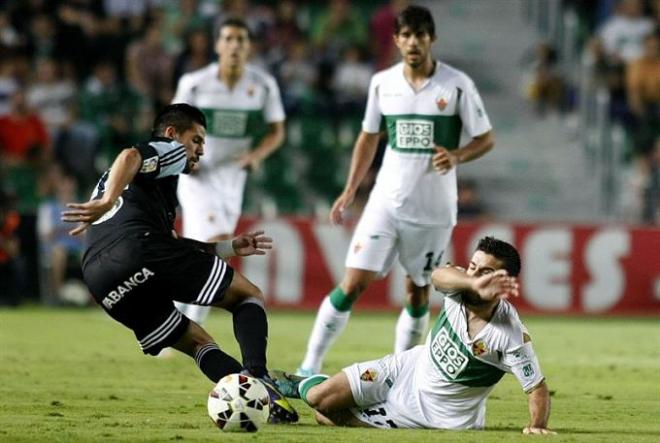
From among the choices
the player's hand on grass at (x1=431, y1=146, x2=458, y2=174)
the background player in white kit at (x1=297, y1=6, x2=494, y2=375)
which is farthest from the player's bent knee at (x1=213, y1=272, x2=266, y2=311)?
the background player in white kit at (x1=297, y1=6, x2=494, y2=375)

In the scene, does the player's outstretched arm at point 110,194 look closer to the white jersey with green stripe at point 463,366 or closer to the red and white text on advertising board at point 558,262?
the white jersey with green stripe at point 463,366

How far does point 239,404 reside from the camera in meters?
7.01

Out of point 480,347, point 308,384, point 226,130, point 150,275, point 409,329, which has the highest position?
point 226,130

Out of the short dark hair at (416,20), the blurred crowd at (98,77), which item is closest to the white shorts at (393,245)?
the short dark hair at (416,20)

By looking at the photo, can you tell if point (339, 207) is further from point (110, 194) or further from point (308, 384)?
point (110, 194)

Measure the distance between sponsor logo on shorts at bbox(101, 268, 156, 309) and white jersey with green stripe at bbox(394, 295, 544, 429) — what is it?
1.48 m

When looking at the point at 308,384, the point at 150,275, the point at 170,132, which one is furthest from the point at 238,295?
the point at 170,132

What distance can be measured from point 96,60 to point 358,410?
41.3ft

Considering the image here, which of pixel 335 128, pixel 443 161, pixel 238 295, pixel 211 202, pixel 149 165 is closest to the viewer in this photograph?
pixel 149 165

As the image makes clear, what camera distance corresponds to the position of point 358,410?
752cm

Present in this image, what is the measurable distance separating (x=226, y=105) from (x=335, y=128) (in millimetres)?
7248

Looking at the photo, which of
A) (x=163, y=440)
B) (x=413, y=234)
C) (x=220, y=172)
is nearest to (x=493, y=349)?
(x=163, y=440)

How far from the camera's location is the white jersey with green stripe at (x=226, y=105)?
37.0 ft

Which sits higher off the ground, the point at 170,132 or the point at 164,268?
the point at 170,132
